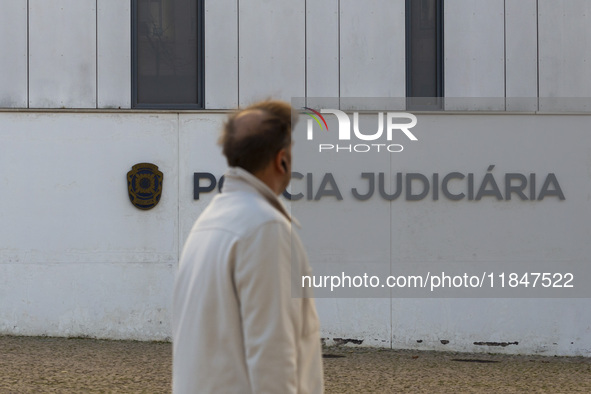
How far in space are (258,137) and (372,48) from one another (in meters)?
7.91

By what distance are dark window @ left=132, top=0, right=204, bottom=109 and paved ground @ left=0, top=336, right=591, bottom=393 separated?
3033mm

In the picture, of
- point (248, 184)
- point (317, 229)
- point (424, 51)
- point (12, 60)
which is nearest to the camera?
point (248, 184)

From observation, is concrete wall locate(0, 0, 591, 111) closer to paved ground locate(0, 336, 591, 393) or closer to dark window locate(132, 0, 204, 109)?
dark window locate(132, 0, 204, 109)

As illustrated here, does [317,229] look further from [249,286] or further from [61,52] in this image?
[249,286]

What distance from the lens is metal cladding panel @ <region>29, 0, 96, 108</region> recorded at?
391 inches

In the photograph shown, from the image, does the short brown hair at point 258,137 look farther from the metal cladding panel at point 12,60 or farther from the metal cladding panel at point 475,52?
the metal cladding panel at point 12,60

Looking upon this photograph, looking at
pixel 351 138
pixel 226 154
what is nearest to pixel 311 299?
pixel 226 154

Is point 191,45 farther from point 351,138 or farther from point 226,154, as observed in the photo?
point 226,154

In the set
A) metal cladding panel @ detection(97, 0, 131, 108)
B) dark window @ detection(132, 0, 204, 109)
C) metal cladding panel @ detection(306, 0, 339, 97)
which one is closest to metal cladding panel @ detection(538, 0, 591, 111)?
metal cladding panel @ detection(306, 0, 339, 97)

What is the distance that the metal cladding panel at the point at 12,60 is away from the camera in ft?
32.5

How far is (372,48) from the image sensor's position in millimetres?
10055

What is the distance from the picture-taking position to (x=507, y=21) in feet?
33.0

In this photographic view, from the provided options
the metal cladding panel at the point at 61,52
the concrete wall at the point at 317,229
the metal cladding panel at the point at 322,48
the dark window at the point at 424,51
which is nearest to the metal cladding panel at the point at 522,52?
the concrete wall at the point at 317,229

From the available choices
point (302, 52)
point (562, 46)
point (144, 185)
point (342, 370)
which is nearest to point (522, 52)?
point (562, 46)
